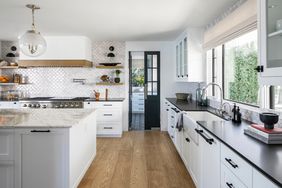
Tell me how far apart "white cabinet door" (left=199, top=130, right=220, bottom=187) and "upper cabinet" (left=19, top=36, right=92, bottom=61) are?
157 inches

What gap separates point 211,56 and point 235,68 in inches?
42.0

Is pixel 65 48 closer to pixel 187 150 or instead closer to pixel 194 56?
pixel 194 56

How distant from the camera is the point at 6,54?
6309 mm

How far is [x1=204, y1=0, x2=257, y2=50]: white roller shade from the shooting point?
8.29 ft

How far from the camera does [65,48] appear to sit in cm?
568

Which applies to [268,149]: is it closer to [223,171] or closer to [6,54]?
[223,171]

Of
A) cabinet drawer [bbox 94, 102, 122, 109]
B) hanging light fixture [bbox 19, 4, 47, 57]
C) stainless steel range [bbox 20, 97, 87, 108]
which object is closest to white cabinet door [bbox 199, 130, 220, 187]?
hanging light fixture [bbox 19, 4, 47, 57]

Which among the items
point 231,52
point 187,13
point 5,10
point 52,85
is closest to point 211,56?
point 231,52

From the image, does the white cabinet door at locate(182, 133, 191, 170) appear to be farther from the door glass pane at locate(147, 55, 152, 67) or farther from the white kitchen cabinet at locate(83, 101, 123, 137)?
the door glass pane at locate(147, 55, 152, 67)

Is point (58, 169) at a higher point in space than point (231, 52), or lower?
lower

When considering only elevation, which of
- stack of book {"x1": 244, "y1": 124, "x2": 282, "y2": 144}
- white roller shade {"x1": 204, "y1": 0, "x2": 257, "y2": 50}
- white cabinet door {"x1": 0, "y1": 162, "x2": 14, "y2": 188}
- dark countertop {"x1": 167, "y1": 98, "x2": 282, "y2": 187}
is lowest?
white cabinet door {"x1": 0, "y1": 162, "x2": 14, "y2": 188}

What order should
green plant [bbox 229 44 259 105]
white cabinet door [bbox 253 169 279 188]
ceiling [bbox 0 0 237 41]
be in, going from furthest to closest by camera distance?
1. ceiling [bbox 0 0 237 41]
2. green plant [bbox 229 44 259 105]
3. white cabinet door [bbox 253 169 279 188]

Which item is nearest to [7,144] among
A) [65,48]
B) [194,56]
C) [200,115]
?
[200,115]

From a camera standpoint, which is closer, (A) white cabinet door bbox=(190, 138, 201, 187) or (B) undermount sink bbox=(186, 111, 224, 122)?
(A) white cabinet door bbox=(190, 138, 201, 187)
